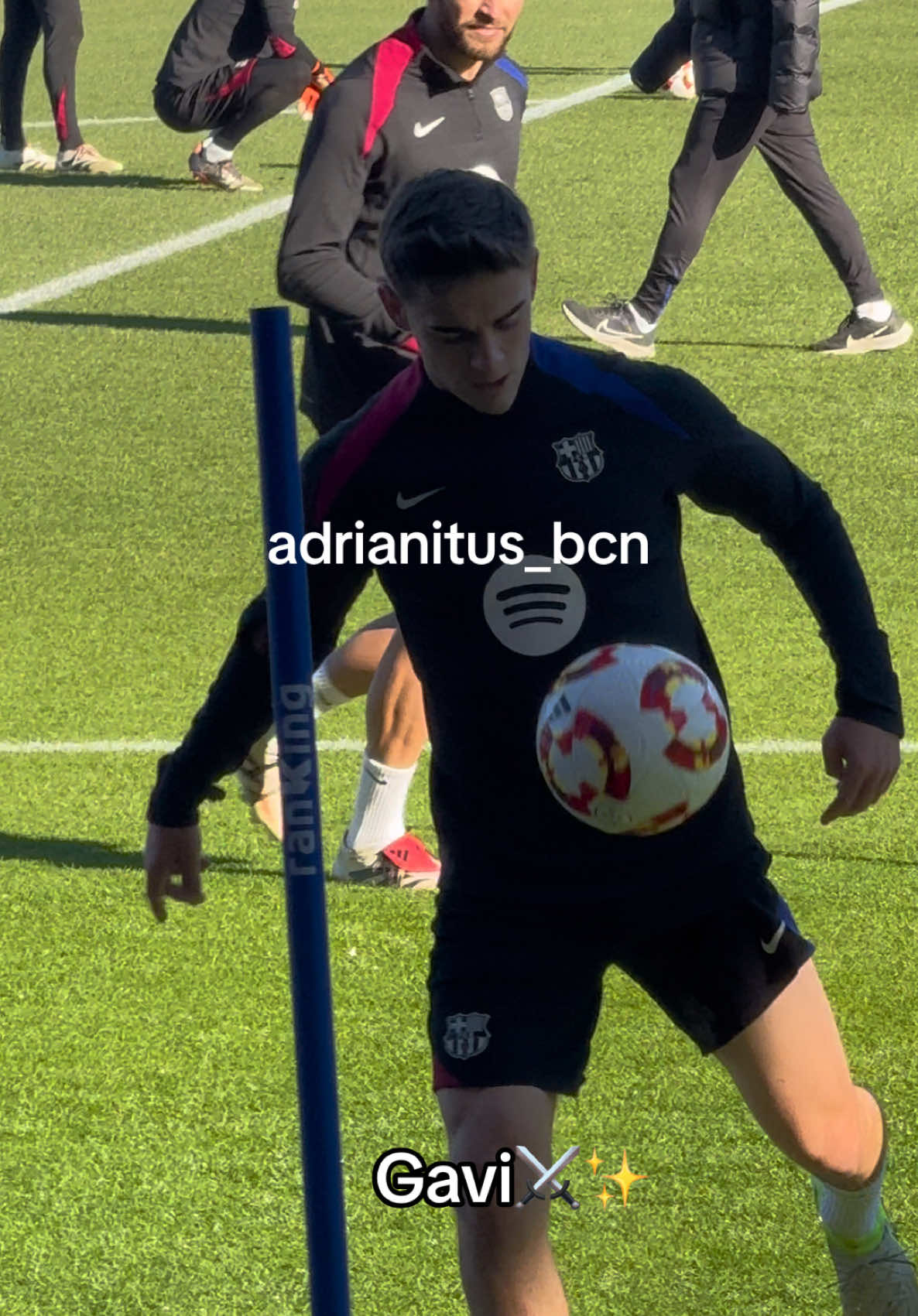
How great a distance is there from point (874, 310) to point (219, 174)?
5.83 m

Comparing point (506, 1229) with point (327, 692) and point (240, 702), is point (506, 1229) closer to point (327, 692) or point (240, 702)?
point (240, 702)

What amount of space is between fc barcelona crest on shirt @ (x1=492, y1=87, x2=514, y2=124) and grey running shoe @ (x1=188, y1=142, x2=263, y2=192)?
9.55 m

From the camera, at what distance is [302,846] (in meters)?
2.67

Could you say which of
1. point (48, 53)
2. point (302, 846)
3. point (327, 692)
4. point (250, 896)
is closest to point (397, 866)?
point (250, 896)

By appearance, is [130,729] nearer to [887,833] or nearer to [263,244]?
[887,833]

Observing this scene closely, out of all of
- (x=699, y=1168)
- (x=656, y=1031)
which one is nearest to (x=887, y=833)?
(x=656, y=1031)

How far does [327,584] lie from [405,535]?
17 cm

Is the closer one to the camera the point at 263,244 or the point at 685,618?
the point at 685,618

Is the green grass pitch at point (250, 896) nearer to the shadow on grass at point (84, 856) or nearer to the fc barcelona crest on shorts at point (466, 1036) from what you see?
the shadow on grass at point (84, 856)

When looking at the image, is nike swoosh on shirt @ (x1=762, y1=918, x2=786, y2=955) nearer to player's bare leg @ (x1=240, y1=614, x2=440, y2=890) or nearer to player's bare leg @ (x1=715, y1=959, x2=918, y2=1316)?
player's bare leg @ (x1=715, y1=959, x2=918, y2=1316)

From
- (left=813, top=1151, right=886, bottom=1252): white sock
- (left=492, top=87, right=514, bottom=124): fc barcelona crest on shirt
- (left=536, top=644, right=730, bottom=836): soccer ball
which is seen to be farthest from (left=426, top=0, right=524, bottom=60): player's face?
(left=813, top=1151, right=886, bottom=1252): white sock

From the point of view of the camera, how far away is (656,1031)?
4.97m

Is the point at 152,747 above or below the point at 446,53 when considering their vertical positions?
below

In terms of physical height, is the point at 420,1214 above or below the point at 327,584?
below
